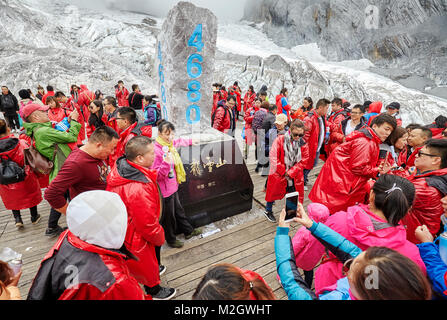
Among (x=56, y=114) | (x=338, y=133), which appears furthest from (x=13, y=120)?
(x=338, y=133)

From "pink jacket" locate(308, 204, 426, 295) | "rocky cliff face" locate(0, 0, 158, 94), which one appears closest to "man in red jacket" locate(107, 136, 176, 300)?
"pink jacket" locate(308, 204, 426, 295)

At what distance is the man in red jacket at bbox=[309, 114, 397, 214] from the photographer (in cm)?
265

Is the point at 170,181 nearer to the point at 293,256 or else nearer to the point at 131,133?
the point at 131,133

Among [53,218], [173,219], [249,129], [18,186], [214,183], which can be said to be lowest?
[53,218]

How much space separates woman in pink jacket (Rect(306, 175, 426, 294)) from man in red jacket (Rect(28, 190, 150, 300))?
50.2 inches

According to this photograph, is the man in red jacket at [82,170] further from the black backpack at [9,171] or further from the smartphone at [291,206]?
the smartphone at [291,206]

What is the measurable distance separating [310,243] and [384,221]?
0.70 m

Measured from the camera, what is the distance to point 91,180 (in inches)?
95.0

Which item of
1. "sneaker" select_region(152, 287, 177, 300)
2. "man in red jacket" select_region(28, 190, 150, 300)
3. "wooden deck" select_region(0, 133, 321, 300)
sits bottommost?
"wooden deck" select_region(0, 133, 321, 300)

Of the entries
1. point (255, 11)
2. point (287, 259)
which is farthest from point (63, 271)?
point (255, 11)

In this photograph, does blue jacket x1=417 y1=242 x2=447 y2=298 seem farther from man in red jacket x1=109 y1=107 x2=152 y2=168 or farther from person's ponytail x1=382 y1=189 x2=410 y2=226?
man in red jacket x1=109 y1=107 x2=152 y2=168

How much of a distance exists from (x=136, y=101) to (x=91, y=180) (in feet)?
20.1

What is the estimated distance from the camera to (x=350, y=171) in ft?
9.22

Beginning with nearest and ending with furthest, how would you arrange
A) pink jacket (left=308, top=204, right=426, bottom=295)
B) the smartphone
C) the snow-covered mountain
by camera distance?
1. pink jacket (left=308, top=204, right=426, bottom=295)
2. the smartphone
3. the snow-covered mountain
